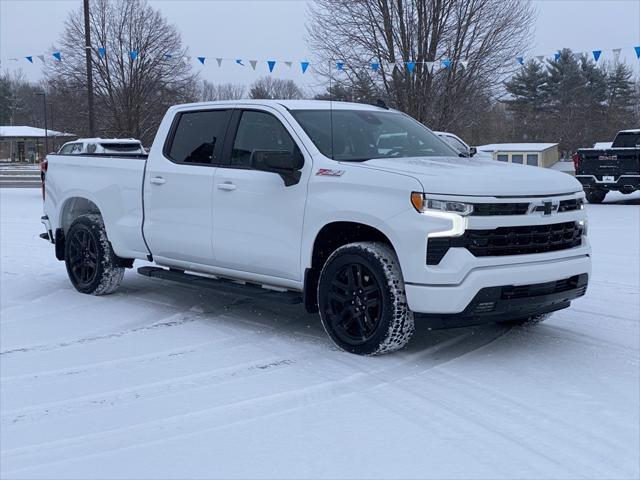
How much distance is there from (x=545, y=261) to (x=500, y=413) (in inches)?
54.1

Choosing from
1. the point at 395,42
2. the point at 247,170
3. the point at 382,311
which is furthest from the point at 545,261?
the point at 395,42

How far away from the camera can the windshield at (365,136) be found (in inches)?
236

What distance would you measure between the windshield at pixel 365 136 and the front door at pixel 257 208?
230 millimetres

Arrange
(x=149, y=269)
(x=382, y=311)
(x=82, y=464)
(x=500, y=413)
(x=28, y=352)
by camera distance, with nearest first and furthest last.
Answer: (x=82, y=464) < (x=500, y=413) < (x=382, y=311) < (x=28, y=352) < (x=149, y=269)

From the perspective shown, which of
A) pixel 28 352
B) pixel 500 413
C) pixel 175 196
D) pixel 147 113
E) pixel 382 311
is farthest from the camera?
pixel 147 113

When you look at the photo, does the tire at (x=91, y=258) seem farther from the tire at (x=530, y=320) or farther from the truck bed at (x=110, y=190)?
the tire at (x=530, y=320)

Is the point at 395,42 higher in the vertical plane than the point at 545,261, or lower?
higher

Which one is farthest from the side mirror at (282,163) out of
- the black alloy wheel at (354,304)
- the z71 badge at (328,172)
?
the black alloy wheel at (354,304)

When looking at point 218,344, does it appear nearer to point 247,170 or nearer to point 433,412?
point 247,170

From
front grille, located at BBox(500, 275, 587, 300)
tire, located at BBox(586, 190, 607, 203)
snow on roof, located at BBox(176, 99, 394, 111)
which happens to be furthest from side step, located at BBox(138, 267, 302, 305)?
tire, located at BBox(586, 190, 607, 203)

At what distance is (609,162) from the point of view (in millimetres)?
19812

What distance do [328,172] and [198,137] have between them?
5.60ft

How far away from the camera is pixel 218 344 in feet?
19.6

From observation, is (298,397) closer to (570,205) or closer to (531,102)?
(570,205)
